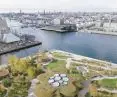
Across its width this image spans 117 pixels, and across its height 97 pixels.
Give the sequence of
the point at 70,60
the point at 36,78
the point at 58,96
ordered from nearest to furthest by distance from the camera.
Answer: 1. the point at 58,96
2. the point at 36,78
3. the point at 70,60

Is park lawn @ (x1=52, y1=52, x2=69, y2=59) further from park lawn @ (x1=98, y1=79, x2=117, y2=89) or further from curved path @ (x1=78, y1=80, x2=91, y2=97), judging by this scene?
park lawn @ (x1=98, y1=79, x2=117, y2=89)

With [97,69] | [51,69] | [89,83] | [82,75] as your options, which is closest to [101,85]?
[89,83]

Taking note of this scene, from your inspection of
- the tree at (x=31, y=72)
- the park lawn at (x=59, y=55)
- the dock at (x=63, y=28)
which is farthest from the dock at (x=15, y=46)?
the dock at (x=63, y=28)

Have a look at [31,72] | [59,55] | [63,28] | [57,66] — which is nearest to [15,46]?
[59,55]

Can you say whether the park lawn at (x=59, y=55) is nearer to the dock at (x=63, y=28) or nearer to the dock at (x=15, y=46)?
the dock at (x=15, y=46)

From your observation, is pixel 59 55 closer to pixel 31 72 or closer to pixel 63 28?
pixel 31 72

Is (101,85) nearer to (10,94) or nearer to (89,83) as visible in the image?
(89,83)

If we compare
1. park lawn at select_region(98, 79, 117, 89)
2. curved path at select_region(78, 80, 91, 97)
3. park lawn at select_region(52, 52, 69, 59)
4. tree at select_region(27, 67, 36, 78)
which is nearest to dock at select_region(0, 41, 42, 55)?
park lawn at select_region(52, 52, 69, 59)

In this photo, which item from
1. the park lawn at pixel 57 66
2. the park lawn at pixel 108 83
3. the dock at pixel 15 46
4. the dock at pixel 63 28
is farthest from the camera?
the dock at pixel 63 28
